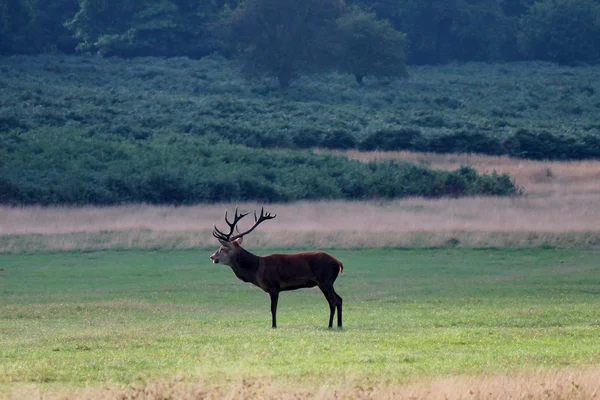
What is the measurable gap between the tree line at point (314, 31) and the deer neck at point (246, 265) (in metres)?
55.4

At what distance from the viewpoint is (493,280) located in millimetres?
27531

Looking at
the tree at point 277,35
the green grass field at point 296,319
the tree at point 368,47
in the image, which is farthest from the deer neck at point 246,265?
the tree at point 368,47

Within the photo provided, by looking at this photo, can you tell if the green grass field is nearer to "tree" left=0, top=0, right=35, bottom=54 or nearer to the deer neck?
the deer neck

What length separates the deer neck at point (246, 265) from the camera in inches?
723

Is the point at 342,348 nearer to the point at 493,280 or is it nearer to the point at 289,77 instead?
the point at 493,280

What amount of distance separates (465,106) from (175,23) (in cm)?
2223

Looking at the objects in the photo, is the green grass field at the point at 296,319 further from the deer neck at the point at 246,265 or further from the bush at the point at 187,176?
the bush at the point at 187,176

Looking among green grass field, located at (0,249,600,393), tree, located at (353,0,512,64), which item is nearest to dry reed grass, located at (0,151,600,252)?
green grass field, located at (0,249,600,393)

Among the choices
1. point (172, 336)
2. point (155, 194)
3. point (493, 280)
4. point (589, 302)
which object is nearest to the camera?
point (172, 336)

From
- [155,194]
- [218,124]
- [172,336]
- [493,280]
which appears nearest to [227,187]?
[155,194]

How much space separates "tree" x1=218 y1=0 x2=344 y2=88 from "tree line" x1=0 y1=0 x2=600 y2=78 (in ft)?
0.22

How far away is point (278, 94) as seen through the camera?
2968 inches

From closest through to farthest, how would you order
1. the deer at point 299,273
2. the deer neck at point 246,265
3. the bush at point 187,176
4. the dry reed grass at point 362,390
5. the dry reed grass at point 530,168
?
the dry reed grass at point 362,390 < the deer at point 299,273 < the deer neck at point 246,265 < the bush at point 187,176 < the dry reed grass at point 530,168

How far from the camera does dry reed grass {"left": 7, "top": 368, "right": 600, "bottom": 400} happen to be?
38.2 ft
